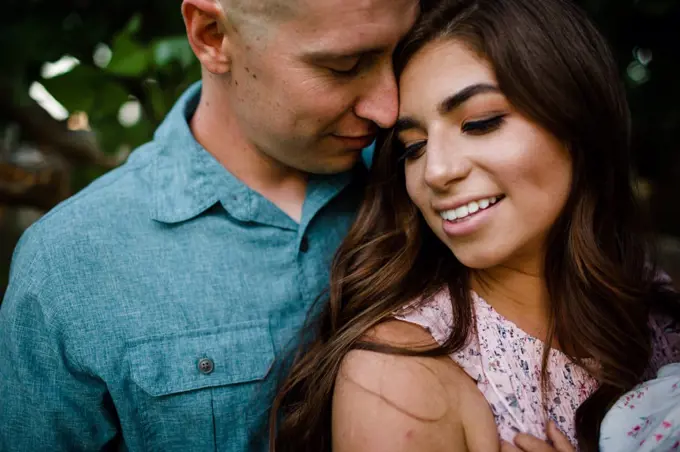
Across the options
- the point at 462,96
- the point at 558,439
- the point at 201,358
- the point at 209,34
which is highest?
the point at 209,34

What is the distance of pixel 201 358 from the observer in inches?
68.0

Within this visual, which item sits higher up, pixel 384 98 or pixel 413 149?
pixel 384 98

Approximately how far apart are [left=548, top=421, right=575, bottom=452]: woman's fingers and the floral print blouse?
26mm

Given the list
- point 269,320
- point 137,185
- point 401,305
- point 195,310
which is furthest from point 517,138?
point 137,185

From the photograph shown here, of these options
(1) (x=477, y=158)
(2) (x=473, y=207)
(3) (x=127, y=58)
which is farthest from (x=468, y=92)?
(3) (x=127, y=58)

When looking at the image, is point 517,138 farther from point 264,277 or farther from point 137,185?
point 137,185

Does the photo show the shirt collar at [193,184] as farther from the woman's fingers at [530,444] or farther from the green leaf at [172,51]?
the woman's fingers at [530,444]

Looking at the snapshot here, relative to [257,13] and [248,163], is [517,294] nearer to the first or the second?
[248,163]

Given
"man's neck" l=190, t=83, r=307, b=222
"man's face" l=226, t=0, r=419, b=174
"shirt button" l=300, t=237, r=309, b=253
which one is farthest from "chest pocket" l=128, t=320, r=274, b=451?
"man's face" l=226, t=0, r=419, b=174

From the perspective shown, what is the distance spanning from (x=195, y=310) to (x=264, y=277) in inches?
7.4

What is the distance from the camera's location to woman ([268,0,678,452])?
5.00ft

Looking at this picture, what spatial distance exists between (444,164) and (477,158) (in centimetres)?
7

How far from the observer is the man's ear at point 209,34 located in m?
1.72

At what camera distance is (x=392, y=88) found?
1645 millimetres
